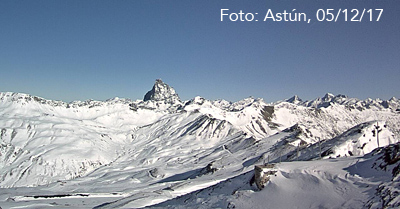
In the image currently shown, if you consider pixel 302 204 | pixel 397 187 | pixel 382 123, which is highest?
pixel 382 123

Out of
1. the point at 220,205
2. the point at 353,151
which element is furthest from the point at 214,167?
the point at 220,205

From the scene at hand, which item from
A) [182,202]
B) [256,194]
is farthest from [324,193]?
[182,202]

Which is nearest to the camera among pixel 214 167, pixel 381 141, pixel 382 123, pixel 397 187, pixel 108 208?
pixel 397 187

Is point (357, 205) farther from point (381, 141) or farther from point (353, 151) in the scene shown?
point (381, 141)

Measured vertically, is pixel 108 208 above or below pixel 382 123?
below

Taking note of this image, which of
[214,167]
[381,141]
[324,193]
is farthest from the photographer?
[214,167]

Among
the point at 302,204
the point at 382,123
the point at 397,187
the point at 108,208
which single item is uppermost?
the point at 382,123

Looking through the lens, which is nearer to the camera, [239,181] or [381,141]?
[239,181]

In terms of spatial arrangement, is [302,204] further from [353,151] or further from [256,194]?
[353,151]

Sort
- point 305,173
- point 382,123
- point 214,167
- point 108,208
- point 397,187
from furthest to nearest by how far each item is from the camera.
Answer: point 214,167 → point 382,123 → point 108,208 → point 305,173 → point 397,187
